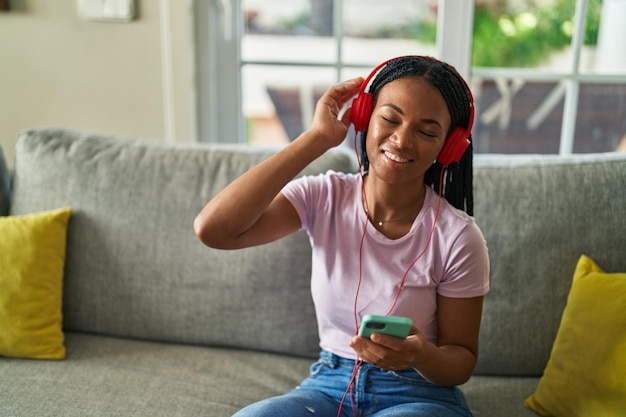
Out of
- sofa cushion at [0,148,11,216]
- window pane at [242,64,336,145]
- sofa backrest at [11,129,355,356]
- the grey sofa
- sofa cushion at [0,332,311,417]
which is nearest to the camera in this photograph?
sofa cushion at [0,332,311,417]

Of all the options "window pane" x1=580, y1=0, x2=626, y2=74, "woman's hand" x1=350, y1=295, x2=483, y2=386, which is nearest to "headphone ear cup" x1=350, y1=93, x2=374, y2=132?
"woman's hand" x1=350, y1=295, x2=483, y2=386

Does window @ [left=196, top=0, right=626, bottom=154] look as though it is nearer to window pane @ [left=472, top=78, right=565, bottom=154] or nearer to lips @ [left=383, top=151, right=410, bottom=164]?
window pane @ [left=472, top=78, right=565, bottom=154]

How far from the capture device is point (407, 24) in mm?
2166

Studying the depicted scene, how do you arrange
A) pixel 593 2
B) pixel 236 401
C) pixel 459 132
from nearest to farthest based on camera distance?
pixel 459 132, pixel 236 401, pixel 593 2

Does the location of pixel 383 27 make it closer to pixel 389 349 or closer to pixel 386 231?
pixel 386 231

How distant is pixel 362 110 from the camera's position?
1232 millimetres

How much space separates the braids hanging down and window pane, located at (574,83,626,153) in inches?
41.5

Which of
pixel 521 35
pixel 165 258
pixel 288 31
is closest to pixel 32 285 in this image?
pixel 165 258

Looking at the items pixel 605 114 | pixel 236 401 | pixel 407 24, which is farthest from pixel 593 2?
pixel 236 401

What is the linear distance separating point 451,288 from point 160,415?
0.69 meters

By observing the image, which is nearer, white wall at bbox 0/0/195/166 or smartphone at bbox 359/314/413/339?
smartphone at bbox 359/314/413/339

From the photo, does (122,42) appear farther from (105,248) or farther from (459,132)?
(459,132)

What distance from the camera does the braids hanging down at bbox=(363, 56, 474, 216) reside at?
1.17m

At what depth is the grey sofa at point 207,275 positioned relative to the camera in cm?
149
